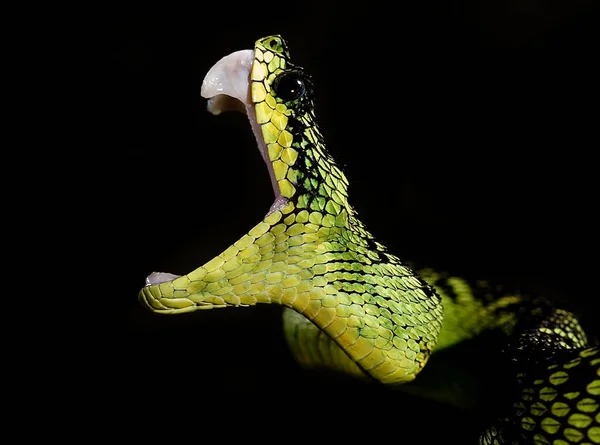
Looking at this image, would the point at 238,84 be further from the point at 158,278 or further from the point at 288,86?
the point at 158,278

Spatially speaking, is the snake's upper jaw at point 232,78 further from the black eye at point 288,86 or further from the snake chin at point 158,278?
the snake chin at point 158,278

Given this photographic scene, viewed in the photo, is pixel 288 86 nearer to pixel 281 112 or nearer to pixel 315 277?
pixel 281 112

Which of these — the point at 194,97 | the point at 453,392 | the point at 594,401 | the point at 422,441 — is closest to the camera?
the point at 594,401

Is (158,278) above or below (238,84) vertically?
below

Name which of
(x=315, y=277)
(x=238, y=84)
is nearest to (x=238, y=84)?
(x=238, y=84)

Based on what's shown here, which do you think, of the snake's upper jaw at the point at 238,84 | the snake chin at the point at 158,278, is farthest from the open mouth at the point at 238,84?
the snake chin at the point at 158,278

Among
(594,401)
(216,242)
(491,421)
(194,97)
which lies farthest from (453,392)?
(194,97)

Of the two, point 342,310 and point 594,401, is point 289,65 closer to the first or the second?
point 342,310

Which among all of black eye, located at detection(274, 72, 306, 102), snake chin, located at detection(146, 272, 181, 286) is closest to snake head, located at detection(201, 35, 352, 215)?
black eye, located at detection(274, 72, 306, 102)
